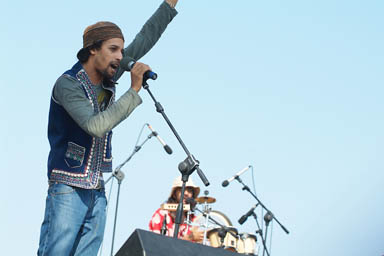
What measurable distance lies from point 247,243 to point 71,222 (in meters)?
7.61

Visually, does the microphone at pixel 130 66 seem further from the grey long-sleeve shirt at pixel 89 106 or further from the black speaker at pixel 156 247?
the black speaker at pixel 156 247

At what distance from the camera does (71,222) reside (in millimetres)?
2305

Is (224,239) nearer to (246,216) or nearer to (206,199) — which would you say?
(206,199)

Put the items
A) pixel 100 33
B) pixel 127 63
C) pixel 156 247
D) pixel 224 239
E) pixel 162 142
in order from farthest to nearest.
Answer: pixel 224 239 < pixel 162 142 < pixel 100 33 < pixel 127 63 < pixel 156 247

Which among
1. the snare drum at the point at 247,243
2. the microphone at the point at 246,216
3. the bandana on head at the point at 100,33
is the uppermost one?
the bandana on head at the point at 100,33

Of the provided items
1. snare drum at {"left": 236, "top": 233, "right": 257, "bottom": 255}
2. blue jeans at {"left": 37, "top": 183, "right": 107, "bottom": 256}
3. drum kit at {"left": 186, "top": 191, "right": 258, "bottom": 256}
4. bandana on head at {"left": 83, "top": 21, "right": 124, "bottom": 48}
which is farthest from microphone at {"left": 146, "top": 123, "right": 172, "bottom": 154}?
blue jeans at {"left": 37, "top": 183, "right": 107, "bottom": 256}

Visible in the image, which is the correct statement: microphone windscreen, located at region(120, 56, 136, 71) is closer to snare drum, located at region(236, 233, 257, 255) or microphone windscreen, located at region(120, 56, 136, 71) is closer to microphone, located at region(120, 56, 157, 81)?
microphone, located at region(120, 56, 157, 81)

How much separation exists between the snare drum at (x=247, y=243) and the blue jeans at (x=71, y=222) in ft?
23.9

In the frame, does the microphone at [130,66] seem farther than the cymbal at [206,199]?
No

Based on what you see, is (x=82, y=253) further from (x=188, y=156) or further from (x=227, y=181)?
(x=227, y=181)

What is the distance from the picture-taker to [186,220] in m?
7.89

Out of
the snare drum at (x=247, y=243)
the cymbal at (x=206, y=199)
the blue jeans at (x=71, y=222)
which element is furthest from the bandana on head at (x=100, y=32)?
the snare drum at (x=247, y=243)

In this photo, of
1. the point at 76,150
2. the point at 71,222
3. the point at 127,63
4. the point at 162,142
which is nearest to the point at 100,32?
the point at 127,63

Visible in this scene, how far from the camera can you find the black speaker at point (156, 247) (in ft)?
6.02
